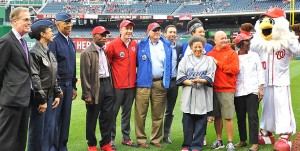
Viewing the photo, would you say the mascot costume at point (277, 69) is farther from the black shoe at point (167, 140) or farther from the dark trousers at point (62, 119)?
the dark trousers at point (62, 119)

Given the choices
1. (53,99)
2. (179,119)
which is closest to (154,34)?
(53,99)

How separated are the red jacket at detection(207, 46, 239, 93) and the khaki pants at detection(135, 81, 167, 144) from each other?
3.17ft

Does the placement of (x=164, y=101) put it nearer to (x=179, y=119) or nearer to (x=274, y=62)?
(x=274, y=62)

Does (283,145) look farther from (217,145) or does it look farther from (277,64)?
(277,64)

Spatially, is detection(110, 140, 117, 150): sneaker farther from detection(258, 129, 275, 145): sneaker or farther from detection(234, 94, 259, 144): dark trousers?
detection(258, 129, 275, 145): sneaker

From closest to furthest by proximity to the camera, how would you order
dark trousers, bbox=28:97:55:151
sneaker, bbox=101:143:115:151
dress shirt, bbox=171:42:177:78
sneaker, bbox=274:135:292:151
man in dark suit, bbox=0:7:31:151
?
1. man in dark suit, bbox=0:7:31:151
2. dark trousers, bbox=28:97:55:151
3. sneaker, bbox=274:135:292:151
4. sneaker, bbox=101:143:115:151
5. dress shirt, bbox=171:42:177:78

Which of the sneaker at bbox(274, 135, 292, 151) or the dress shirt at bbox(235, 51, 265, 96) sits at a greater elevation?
the dress shirt at bbox(235, 51, 265, 96)

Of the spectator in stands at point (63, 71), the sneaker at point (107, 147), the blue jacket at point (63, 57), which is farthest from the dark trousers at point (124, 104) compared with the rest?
the blue jacket at point (63, 57)

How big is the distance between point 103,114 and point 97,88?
51cm

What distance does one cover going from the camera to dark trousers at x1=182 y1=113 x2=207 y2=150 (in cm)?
580

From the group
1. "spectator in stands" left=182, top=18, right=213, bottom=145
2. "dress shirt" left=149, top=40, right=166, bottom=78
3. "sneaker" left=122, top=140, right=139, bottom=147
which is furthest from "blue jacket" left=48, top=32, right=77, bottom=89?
"spectator in stands" left=182, top=18, right=213, bottom=145

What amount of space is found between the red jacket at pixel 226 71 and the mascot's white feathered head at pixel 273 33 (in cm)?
46

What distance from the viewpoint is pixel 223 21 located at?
151 ft

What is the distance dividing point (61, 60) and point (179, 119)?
409cm
